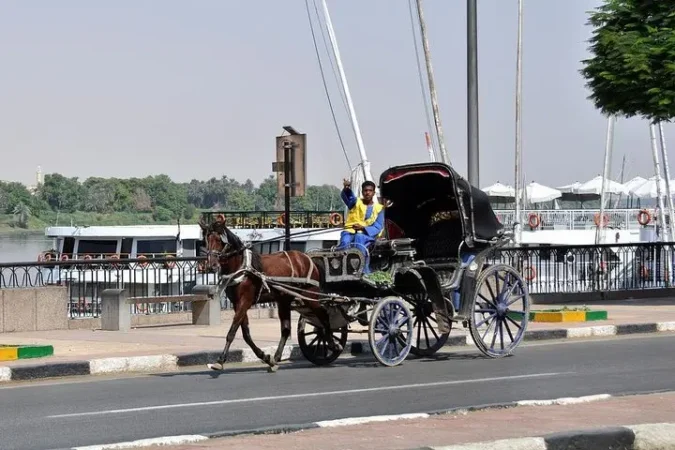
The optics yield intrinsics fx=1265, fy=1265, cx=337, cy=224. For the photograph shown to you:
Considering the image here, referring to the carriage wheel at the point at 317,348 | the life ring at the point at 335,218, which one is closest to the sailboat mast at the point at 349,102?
the life ring at the point at 335,218

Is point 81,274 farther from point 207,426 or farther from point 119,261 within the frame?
point 207,426

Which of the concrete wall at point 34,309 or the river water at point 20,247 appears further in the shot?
the river water at point 20,247

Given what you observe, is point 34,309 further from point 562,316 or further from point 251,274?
point 562,316

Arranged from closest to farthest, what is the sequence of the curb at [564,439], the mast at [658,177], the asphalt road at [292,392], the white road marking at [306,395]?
1. the curb at [564,439]
2. the asphalt road at [292,392]
3. the white road marking at [306,395]
4. the mast at [658,177]

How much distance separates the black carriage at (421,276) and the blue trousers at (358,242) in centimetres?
11

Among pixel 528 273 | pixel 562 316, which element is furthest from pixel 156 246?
pixel 562 316

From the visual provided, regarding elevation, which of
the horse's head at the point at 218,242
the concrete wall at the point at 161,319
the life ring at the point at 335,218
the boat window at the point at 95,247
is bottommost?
the concrete wall at the point at 161,319

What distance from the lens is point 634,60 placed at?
28094 mm

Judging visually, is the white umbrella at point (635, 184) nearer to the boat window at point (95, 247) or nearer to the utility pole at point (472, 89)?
the boat window at point (95, 247)

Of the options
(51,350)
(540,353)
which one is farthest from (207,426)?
(540,353)

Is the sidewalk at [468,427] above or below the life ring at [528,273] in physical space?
below

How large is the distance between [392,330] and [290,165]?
633 centimetres

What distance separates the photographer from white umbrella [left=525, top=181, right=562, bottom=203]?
7106 cm

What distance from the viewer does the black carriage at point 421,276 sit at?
15719 mm
